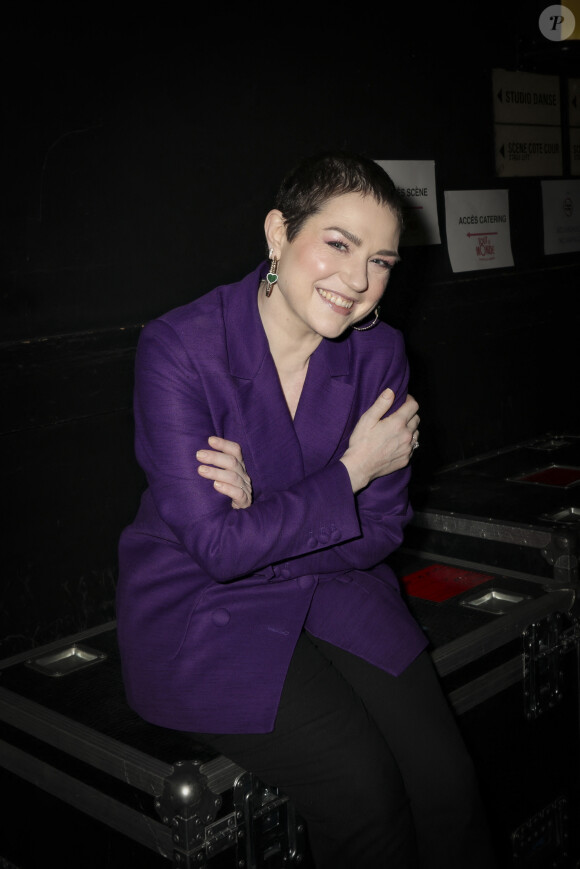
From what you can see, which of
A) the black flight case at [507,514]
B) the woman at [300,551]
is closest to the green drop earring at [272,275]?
the woman at [300,551]

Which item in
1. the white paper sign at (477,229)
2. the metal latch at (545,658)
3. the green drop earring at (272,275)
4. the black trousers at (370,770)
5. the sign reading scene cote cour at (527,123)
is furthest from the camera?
the sign reading scene cote cour at (527,123)

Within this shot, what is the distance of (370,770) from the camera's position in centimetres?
150

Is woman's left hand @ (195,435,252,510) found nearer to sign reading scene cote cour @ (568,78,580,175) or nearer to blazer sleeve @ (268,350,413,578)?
blazer sleeve @ (268,350,413,578)

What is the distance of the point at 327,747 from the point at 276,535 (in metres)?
0.34

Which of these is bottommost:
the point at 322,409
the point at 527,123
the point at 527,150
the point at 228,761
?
the point at 228,761

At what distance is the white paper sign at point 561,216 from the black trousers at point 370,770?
2.63 meters

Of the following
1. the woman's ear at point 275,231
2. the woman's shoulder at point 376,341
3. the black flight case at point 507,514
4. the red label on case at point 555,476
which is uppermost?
the woman's ear at point 275,231

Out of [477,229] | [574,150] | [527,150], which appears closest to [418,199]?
[477,229]

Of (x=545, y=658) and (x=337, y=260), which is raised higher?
(x=337, y=260)

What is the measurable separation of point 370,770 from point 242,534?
417mm

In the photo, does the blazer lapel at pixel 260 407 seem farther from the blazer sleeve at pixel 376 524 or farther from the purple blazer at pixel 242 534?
the blazer sleeve at pixel 376 524

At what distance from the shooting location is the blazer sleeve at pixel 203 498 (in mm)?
1548

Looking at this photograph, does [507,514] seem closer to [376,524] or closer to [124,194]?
[376,524]

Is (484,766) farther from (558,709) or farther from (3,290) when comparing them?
(3,290)
